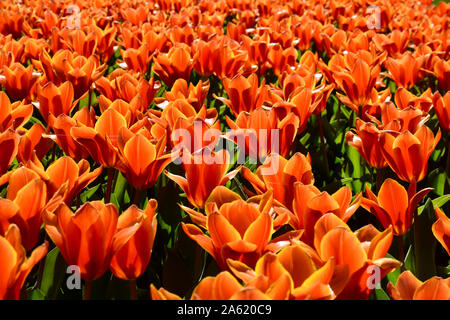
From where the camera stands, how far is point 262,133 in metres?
1.93

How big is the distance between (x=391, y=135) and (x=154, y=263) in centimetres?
86

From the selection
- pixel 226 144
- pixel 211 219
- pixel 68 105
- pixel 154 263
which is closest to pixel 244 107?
pixel 226 144

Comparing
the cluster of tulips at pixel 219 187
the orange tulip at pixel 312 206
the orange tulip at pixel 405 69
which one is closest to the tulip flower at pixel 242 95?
the cluster of tulips at pixel 219 187

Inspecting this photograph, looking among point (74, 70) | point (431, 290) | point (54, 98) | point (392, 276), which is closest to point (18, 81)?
point (74, 70)

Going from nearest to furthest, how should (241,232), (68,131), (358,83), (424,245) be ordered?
(241,232) → (424,245) → (68,131) → (358,83)

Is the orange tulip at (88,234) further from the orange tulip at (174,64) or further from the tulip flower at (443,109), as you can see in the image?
the orange tulip at (174,64)

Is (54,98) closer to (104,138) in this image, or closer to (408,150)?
(104,138)

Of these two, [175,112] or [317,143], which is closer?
[175,112]

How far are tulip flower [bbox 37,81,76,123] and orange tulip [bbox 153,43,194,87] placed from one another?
30.7 inches

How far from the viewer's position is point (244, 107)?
245 centimetres

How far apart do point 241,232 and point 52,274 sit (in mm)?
561

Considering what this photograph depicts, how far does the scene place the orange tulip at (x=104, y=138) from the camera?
68.4 inches

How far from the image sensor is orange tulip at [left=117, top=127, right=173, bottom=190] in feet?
5.45
